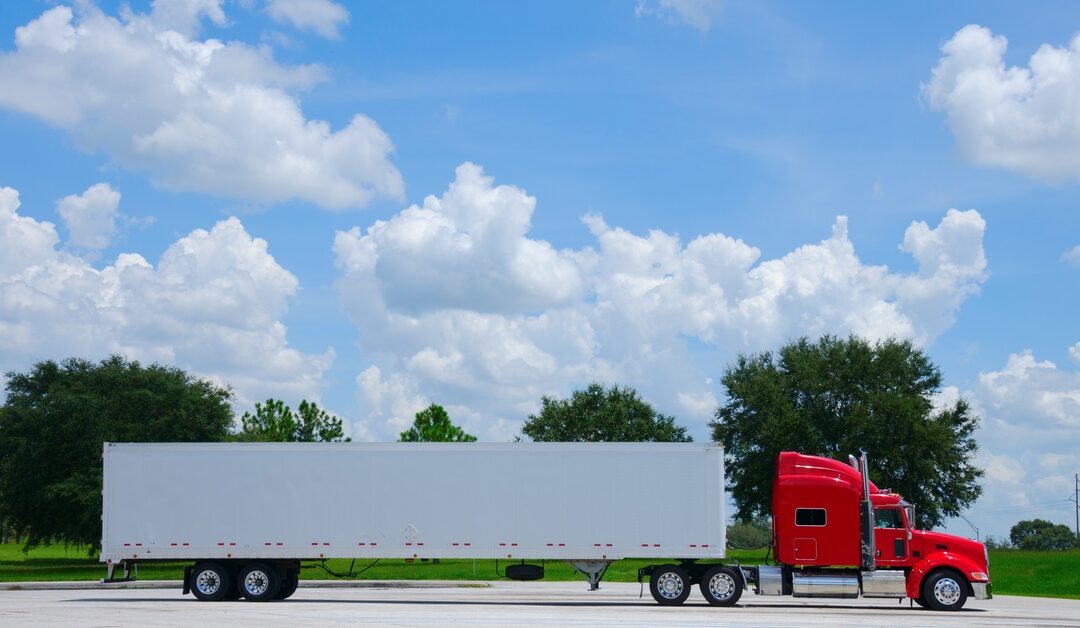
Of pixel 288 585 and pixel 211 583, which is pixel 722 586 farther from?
pixel 211 583

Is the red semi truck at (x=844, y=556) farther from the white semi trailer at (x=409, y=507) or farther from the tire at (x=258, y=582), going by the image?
the tire at (x=258, y=582)

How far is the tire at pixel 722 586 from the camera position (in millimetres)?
27594

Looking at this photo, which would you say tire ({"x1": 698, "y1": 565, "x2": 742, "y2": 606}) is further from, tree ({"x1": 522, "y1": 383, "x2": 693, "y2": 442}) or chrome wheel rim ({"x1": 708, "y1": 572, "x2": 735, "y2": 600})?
tree ({"x1": 522, "y1": 383, "x2": 693, "y2": 442})

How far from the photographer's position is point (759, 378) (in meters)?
60.2

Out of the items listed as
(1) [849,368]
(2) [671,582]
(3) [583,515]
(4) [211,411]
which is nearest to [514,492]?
(3) [583,515]

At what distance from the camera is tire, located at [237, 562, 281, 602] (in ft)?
94.0

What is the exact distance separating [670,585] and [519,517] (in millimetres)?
3952

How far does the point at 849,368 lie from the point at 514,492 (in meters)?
35.4

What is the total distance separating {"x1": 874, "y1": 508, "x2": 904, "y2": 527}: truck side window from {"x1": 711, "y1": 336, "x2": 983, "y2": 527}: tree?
2996 centimetres

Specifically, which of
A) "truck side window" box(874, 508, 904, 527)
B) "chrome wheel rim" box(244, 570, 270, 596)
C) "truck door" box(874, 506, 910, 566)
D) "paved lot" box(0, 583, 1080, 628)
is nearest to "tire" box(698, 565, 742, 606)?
"paved lot" box(0, 583, 1080, 628)

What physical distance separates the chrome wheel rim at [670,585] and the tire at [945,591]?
5.67 meters

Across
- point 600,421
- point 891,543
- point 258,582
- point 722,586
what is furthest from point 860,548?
point 600,421

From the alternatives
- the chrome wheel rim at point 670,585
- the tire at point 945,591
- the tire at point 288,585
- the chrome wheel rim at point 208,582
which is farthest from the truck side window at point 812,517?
the chrome wheel rim at point 208,582

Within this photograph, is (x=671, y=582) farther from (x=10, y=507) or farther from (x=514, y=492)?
(x=10, y=507)
